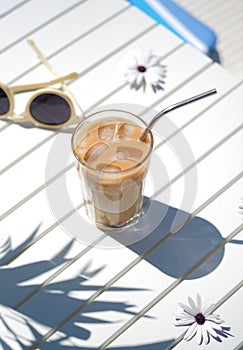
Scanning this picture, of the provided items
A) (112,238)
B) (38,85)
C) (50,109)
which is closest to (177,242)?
(112,238)

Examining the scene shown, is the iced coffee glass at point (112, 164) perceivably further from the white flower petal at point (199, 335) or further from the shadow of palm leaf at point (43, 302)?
the white flower petal at point (199, 335)

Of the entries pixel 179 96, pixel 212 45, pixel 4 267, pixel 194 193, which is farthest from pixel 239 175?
pixel 212 45

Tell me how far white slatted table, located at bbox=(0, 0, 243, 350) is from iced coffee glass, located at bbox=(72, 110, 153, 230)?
0.23ft

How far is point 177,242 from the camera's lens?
1.65 metres

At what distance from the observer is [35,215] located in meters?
1.67

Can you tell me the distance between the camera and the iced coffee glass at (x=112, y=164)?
1.51 meters

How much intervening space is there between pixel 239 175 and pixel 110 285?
423 mm

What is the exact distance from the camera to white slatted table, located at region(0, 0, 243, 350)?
5.00 ft

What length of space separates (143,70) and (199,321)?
0.71 metres

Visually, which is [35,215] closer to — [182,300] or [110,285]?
[110,285]

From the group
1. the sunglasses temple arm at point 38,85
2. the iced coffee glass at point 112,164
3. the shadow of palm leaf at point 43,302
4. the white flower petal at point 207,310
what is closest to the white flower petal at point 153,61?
the sunglasses temple arm at point 38,85

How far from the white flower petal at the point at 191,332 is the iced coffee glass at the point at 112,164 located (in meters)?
0.27

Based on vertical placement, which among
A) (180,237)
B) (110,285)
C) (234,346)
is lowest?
(234,346)

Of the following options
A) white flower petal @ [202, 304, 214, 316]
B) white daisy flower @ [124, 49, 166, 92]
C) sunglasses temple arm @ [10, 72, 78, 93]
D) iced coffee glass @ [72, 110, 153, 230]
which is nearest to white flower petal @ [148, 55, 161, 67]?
white daisy flower @ [124, 49, 166, 92]
